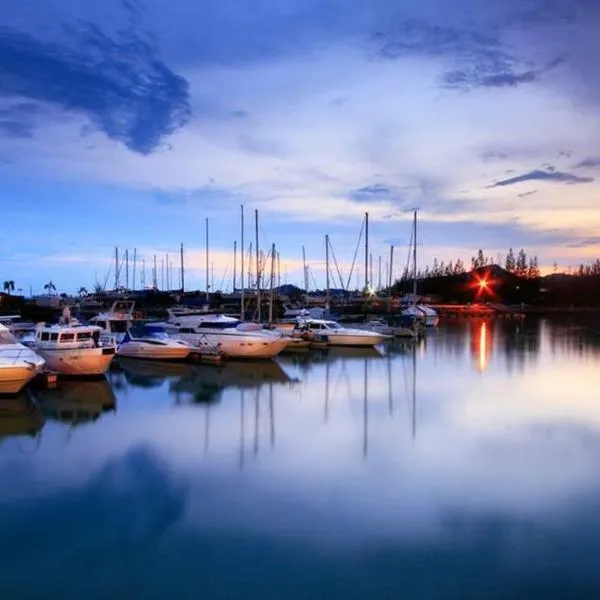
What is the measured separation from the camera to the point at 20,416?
17.1m

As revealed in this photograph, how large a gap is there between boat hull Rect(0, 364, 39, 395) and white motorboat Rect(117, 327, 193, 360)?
950 cm

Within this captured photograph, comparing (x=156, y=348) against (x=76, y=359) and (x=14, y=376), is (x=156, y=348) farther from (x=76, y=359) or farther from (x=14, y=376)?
(x=14, y=376)

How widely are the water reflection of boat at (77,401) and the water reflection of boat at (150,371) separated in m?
1.60

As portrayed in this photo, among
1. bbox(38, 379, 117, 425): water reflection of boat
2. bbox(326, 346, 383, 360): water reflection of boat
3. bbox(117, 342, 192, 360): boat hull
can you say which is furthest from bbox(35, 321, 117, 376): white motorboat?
bbox(326, 346, 383, 360): water reflection of boat

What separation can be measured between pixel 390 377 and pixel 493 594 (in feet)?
60.3

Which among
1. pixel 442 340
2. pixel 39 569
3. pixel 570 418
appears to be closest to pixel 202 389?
pixel 570 418

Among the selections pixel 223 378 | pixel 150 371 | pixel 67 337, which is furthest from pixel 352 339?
pixel 67 337

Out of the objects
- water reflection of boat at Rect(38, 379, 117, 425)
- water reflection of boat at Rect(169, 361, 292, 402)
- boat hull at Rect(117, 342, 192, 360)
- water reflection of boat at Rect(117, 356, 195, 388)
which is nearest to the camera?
water reflection of boat at Rect(38, 379, 117, 425)

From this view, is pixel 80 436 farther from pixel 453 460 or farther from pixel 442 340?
pixel 442 340

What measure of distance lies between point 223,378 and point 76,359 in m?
5.40

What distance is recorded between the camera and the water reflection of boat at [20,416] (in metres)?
15.8

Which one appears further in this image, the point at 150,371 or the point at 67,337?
the point at 150,371

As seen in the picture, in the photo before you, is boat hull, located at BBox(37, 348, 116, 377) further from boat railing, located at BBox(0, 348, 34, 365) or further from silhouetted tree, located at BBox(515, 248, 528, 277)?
silhouetted tree, located at BBox(515, 248, 528, 277)

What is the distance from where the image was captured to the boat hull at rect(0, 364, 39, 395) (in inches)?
726
